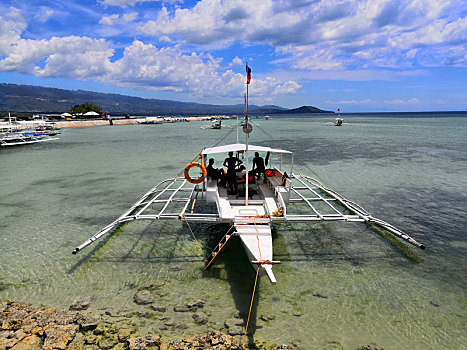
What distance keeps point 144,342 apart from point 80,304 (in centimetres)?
232

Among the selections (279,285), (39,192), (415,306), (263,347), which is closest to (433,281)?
(415,306)

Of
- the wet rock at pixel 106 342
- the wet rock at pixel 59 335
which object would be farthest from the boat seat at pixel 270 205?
the wet rock at pixel 59 335

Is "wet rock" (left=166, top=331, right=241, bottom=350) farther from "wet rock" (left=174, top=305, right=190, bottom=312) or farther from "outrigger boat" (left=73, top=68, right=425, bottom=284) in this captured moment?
"outrigger boat" (left=73, top=68, right=425, bottom=284)

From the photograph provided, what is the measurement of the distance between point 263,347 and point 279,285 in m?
2.07

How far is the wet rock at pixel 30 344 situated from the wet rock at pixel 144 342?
1607 mm

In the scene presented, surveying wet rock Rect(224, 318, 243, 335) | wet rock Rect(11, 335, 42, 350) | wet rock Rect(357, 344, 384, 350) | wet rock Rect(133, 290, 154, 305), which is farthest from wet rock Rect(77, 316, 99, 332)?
wet rock Rect(357, 344, 384, 350)

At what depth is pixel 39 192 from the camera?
16250mm

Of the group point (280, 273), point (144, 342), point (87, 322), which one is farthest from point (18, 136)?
point (280, 273)

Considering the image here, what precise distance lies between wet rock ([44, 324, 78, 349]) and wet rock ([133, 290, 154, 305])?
54.8 inches

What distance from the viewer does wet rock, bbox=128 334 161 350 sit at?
5.22 metres

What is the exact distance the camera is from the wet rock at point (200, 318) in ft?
19.8

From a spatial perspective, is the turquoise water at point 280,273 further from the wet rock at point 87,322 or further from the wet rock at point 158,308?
the wet rock at point 87,322

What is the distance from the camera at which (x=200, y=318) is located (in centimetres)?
612

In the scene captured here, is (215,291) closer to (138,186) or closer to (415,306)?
(415,306)
